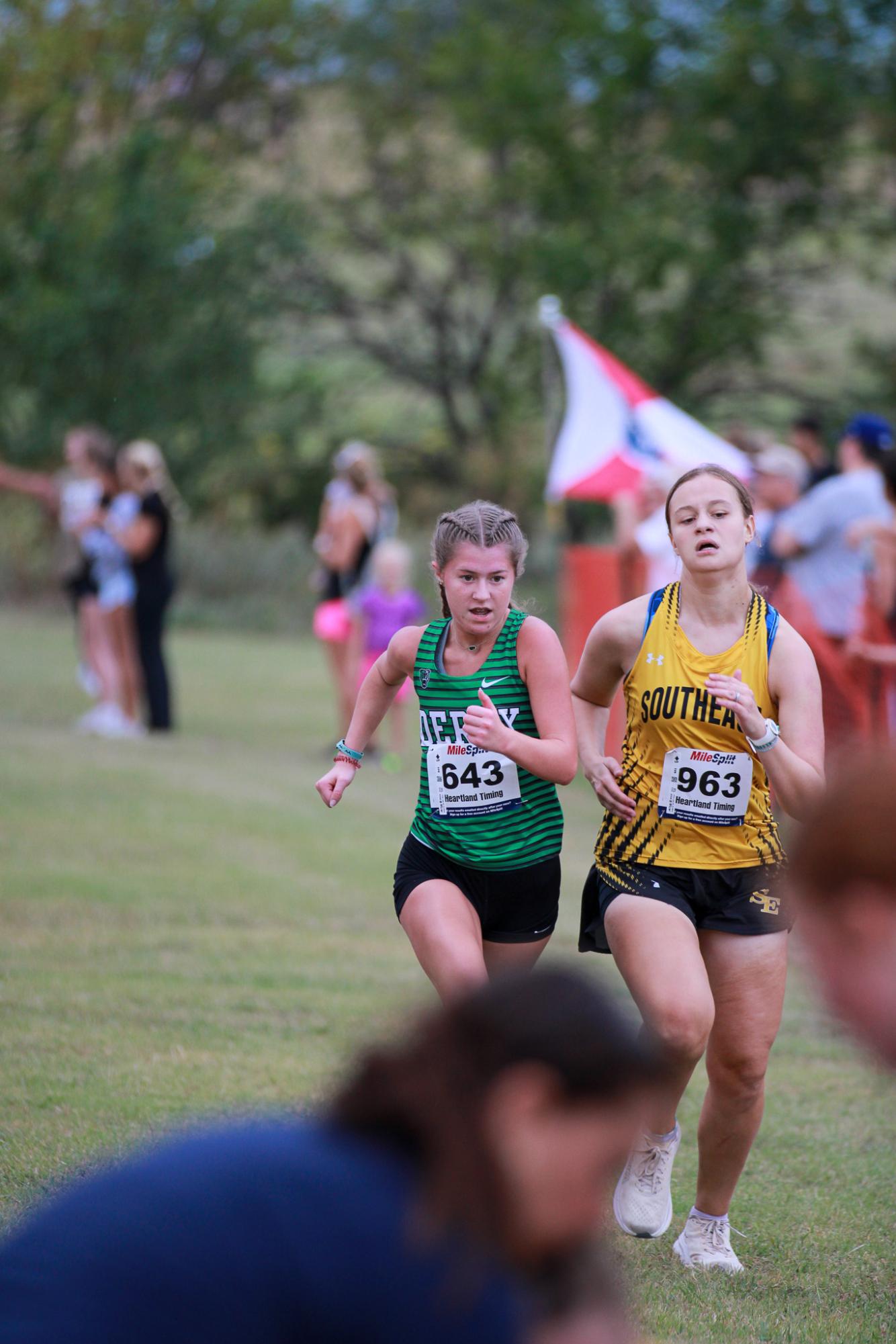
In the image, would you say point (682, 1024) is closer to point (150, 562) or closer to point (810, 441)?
point (810, 441)

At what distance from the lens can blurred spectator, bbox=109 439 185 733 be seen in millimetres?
13352

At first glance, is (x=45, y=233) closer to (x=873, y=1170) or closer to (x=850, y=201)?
(x=850, y=201)

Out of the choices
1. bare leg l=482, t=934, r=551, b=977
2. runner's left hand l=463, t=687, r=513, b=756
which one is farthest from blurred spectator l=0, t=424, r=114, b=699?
runner's left hand l=463, t=687, r=513, b=756

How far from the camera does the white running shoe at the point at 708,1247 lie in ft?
13.9

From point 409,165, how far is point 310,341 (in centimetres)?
507

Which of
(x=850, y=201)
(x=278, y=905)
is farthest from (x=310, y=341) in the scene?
(x=278, y=905)

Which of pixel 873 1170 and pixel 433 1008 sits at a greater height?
pixel 433 1008

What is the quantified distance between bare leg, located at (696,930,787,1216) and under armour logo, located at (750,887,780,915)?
6cm

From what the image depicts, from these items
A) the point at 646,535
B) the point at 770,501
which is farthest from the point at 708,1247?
the point at 770,501

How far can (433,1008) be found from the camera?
178 cm

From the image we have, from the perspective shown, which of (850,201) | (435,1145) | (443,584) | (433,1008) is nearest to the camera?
(435,1145)

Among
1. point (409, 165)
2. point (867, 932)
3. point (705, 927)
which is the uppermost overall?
point (409, 165)

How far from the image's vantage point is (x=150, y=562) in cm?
1352

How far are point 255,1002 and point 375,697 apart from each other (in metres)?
2.23
